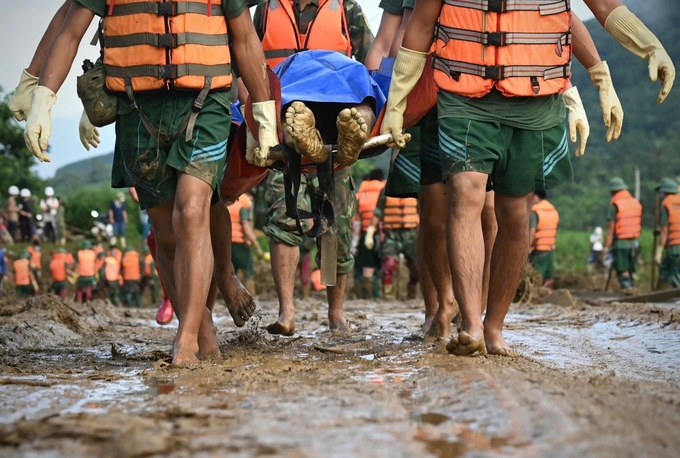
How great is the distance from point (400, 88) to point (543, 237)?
12.1 m

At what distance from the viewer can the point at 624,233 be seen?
56.9ft

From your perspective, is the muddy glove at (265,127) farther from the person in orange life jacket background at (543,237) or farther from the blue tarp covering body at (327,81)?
the person in orange life jacket background at (543,237)

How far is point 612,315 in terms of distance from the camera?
7602 millimetres

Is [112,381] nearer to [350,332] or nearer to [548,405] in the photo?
[548,405]

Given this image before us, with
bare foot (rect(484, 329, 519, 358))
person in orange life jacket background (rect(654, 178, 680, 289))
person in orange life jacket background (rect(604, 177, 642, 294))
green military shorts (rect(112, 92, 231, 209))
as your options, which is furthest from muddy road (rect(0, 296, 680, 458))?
person in orange life jacket background (rect(604, 177, 642, 294))

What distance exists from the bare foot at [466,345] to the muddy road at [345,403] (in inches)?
2.1

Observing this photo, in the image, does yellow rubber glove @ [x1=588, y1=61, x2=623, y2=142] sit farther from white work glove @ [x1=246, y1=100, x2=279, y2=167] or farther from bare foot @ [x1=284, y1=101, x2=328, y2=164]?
white work glove @ [x1=246, y1=100, x2=279, y2=167]

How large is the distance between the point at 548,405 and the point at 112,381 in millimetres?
1744

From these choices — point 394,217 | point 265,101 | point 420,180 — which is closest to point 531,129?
point 420,180

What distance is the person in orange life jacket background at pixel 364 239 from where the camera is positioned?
53.7ft

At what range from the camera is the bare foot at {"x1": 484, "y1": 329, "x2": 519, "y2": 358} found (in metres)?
4.46

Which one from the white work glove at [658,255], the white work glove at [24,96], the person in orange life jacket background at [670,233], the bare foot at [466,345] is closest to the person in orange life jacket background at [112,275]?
the white work glove at [658,255]

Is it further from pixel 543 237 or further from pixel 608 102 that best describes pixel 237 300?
pixel 543 237

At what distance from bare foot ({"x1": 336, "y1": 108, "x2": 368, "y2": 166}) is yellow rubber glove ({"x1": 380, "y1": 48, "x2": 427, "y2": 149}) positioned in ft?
0.73
